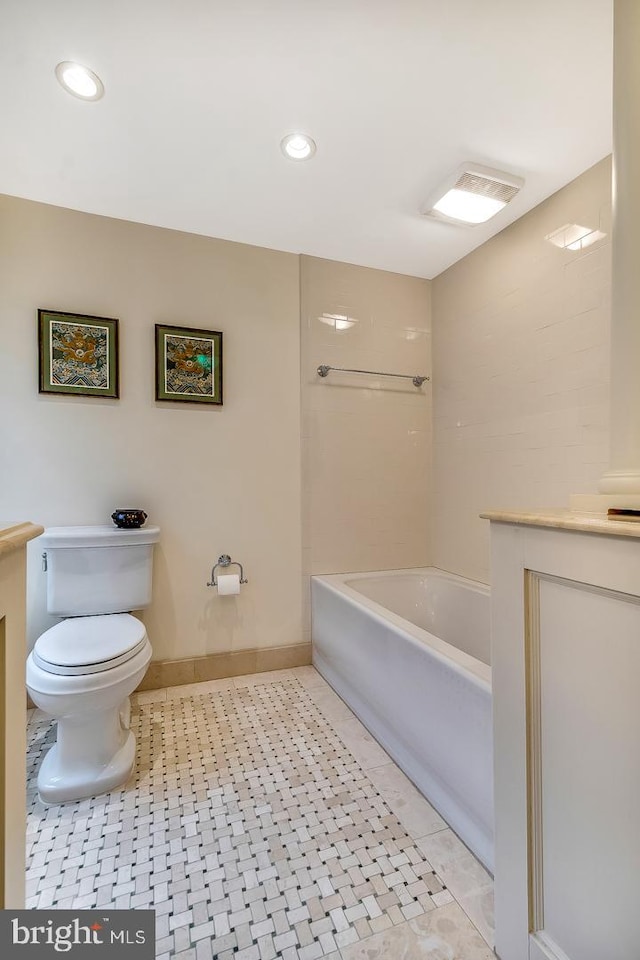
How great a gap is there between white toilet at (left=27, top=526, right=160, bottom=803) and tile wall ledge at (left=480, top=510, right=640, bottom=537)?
1.36m

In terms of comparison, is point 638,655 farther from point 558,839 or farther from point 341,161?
point 341,161

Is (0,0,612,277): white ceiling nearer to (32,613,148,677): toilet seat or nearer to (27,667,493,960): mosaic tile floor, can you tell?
(32,613,148,677): toilet seat

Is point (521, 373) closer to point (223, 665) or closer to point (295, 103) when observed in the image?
point (295, 103)

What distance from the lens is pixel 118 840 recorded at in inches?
51.3

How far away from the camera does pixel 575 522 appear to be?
0.77 meters

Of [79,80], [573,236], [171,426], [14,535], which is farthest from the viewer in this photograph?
[171,426]

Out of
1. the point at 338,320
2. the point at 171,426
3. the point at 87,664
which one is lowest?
the point at 87,664

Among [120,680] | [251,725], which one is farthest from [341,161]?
[251,725]

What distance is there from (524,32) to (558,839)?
204 centimetres

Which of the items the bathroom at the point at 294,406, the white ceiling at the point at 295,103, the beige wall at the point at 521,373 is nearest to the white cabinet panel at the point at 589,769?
the bathroom at the point at 294,406

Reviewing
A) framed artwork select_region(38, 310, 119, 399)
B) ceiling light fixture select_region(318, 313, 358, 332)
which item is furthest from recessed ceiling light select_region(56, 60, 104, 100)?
ceiling light fixture select_region(318, 313, 358, 332)

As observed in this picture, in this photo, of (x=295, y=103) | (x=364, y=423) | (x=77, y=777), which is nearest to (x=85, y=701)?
(x=77, y=777)

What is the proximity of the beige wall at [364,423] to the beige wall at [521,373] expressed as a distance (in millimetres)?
147

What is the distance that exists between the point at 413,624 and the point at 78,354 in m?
2.05
